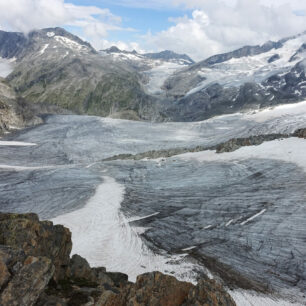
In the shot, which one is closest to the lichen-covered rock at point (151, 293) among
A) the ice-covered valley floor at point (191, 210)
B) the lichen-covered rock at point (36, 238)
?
the lichen-covered rock at point (36, 238)

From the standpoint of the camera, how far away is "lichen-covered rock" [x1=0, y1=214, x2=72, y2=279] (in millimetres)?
9805

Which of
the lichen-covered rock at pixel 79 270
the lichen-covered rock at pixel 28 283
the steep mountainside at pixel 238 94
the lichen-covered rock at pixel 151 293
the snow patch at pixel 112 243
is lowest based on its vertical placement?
the snow patch at pixel 112 243

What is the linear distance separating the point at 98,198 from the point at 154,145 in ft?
106

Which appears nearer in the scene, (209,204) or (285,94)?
(209,204)

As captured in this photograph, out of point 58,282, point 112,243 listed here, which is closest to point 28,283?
point 58,282

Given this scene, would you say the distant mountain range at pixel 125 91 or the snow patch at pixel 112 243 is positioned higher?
the distant mountain range at pixel 125 91

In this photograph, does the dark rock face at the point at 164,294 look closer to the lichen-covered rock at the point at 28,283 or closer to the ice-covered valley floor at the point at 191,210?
the lichen-covered rock at the point at 28,283

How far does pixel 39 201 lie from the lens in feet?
83.5

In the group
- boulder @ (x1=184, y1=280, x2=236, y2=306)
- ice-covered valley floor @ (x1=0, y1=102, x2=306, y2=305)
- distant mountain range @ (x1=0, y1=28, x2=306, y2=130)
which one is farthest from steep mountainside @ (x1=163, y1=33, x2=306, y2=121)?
boulder @ (x1=184, y1=280, x2=236, y2=306)

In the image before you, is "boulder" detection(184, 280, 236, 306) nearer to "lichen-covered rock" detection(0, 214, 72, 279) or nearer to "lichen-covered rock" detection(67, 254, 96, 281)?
"lichen-covered rock" detection(67, 254, 96, 281)

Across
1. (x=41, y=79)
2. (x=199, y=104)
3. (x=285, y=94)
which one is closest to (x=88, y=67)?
(x=41, y=79)

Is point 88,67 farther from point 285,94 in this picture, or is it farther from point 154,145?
point 154,145

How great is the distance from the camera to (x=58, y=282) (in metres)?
9.97

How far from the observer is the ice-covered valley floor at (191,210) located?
15.2 meters
